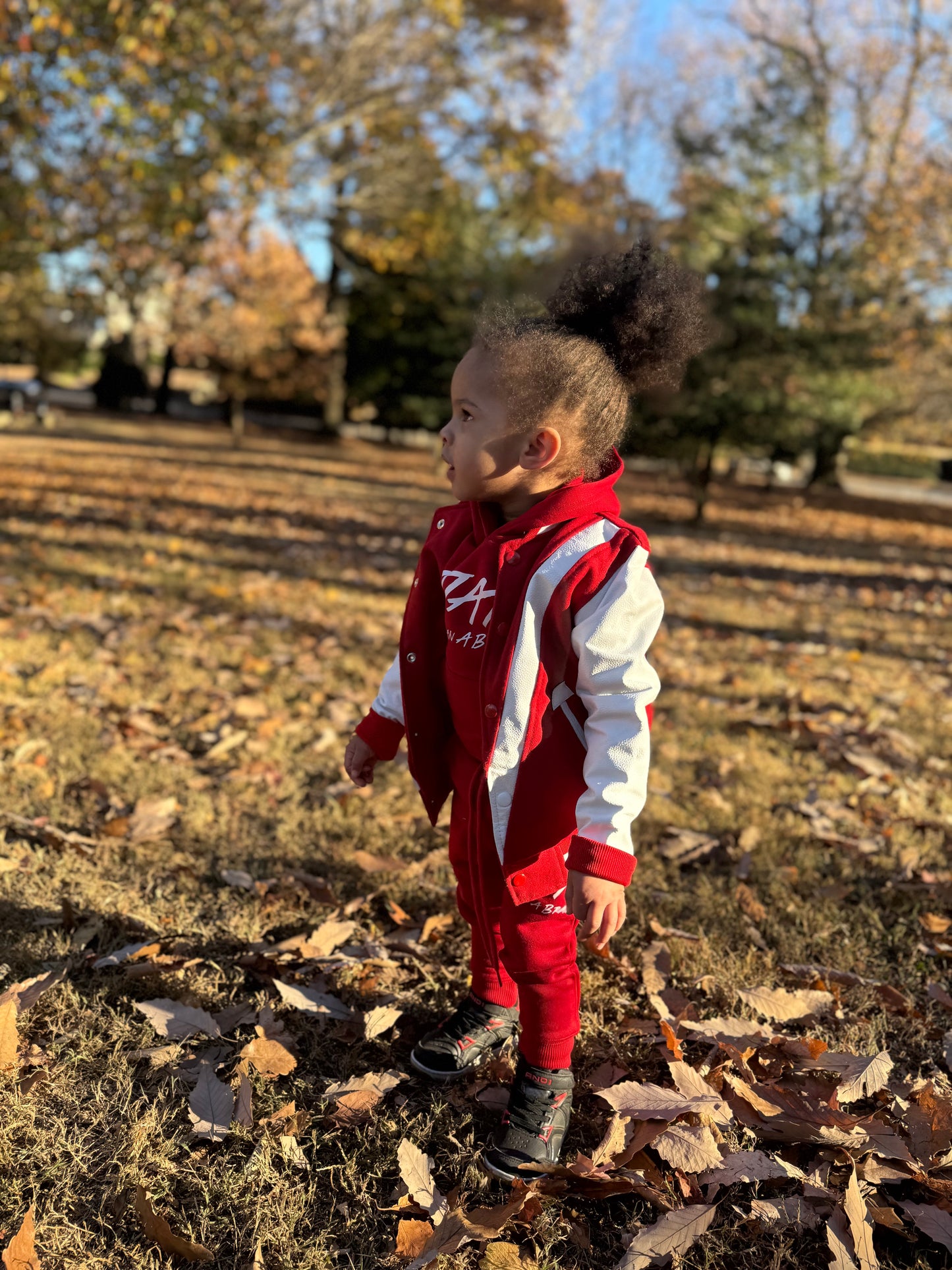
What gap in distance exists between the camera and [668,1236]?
1.88m

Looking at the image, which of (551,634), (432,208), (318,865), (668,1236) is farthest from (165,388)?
(668,1236)

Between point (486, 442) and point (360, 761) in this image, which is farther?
point (360, 761)

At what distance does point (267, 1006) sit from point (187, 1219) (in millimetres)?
661

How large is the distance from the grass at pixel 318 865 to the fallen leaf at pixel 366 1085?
0.04 meters

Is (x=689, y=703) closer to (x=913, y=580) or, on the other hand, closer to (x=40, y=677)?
(x=40, y=677)

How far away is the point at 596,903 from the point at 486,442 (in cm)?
99

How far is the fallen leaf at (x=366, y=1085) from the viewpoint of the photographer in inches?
88.3

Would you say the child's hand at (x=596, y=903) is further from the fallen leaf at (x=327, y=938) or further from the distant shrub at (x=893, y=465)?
the distant shrub at (x=893, y=465)

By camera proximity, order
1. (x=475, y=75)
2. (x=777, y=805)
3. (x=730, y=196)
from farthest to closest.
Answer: (x=475, y=75), (x=730, y=196), (x=777, y=805)

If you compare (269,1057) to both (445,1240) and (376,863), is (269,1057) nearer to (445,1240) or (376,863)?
(445,1240)

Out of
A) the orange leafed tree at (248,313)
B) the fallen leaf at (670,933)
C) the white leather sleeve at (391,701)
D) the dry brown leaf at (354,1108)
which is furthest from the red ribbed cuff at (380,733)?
the orange leafed tree at (248,313)

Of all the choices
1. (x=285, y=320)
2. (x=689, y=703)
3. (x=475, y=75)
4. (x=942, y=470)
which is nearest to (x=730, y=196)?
(x=475, y=75)

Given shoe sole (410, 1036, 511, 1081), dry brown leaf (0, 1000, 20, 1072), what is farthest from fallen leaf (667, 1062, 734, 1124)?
dry brown leaf (0, 1000, 20, 1072)

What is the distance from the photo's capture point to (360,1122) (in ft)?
7.16
